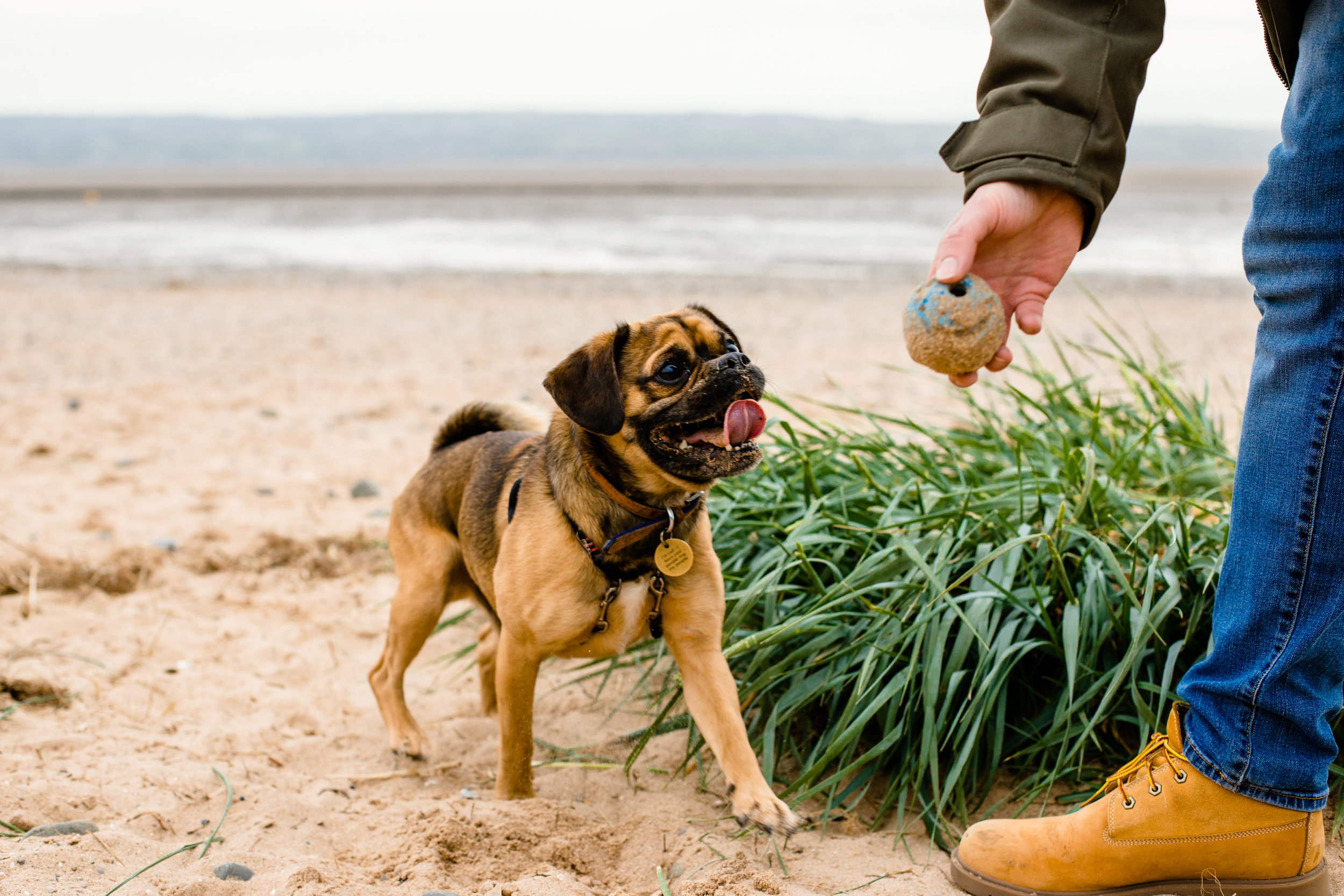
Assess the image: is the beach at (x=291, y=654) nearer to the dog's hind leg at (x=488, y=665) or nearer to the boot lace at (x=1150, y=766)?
the dog's hind leg at (x=488, y=665)

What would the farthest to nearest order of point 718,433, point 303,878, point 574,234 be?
point 574,234, point 718,433, point 303,878

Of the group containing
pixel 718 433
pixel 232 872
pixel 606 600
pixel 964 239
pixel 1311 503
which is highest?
pixel 964 239

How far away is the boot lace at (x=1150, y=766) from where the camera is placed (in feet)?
7.70

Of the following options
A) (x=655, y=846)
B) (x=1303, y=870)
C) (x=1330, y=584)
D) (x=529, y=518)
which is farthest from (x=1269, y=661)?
(x=529, y=518)

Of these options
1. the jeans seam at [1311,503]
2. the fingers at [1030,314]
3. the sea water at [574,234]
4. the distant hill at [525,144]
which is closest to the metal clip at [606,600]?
the fingers at [1030,314]

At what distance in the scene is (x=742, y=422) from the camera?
8.62ft

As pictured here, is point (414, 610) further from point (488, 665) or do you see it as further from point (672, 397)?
point (672, 397)

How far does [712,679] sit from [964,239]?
132 centimetres

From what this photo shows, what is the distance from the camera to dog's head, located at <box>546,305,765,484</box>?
2.65m

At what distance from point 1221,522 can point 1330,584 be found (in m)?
1.35

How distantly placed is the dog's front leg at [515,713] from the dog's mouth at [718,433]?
0.72 metres

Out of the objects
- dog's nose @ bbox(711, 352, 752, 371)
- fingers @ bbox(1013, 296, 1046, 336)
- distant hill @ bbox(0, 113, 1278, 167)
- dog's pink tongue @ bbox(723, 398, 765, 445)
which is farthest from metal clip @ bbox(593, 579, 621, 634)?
distant hill @ bbox(0, 113, 1278, 167)

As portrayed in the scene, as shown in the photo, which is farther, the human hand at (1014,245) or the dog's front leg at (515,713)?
the dog's front leg at (515,713)

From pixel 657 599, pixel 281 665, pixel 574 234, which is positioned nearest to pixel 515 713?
pixel 657 599
